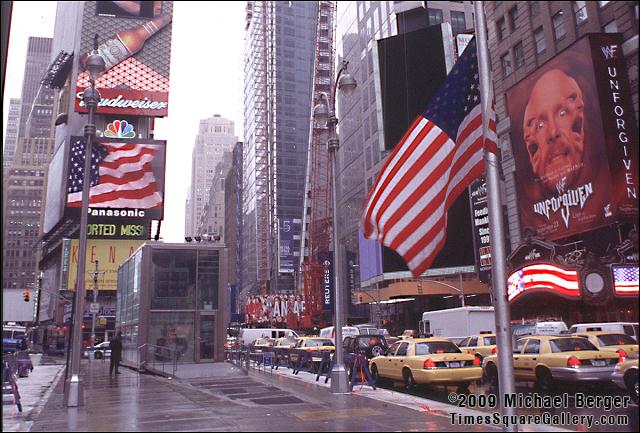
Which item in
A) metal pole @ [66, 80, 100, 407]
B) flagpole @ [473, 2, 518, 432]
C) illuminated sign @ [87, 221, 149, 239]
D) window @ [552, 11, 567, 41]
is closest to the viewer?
flagpole @ [473, 2, 518, 432]

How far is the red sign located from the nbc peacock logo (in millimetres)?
3184

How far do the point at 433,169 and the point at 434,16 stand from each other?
78032mm

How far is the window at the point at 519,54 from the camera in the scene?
1728 inches

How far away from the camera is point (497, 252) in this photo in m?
10.7

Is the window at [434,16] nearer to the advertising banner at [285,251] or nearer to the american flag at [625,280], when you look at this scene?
the advertising banner at [285,251]

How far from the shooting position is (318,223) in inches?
3723

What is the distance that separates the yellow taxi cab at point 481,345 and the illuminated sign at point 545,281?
36.6ft

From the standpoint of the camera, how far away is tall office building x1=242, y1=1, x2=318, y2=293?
5851 inches

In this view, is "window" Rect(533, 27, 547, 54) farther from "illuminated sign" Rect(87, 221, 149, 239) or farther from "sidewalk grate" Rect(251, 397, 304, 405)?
"illuminated sign" Rect(87, 221, 149, 239)

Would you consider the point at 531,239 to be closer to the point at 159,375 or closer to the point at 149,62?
the point at 159,375

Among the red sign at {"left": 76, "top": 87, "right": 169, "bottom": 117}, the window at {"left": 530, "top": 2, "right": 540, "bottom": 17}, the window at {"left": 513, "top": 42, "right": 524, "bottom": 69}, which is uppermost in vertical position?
the red sign at {"left": 76, "top": 87, "right": 169, "bottom": 117}

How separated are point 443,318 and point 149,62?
69.8 meters

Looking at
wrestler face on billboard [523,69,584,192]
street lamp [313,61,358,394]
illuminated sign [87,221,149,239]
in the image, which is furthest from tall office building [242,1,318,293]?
street lamp [313,61,358,394]

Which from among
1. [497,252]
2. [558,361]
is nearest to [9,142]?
[497,252]
